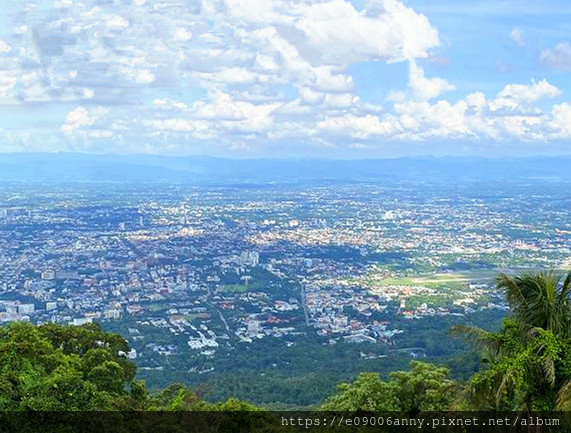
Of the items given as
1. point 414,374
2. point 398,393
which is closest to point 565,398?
point 398,393

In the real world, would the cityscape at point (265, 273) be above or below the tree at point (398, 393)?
below

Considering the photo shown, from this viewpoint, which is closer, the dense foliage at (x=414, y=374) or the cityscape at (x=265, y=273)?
the dense foliage at (x=414, y=374)

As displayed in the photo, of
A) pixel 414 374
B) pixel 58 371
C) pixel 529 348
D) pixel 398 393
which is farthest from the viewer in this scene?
pixel 414 374

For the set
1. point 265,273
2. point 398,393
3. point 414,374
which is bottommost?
point 265,273

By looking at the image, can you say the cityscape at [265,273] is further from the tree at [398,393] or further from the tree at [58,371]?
the tree at [398,393]

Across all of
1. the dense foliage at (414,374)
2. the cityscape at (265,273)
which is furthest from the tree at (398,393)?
the cityscape at (265,273)

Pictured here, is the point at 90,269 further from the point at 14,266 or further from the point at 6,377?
the point at 6,377

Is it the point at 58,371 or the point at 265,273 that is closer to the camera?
the point at 58,371

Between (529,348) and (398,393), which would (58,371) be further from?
(529,348)

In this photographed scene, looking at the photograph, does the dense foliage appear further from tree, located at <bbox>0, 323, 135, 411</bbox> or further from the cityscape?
the cityscape
